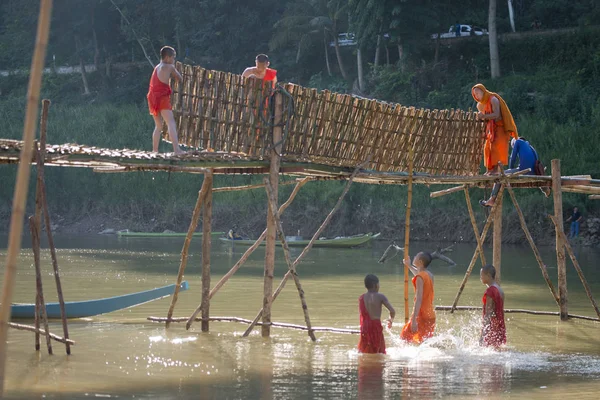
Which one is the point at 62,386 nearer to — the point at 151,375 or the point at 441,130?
the point at 151,375

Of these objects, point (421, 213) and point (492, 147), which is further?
point (421, 213)

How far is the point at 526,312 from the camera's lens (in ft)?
47.3

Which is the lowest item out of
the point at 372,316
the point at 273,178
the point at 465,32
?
the point at 372,316

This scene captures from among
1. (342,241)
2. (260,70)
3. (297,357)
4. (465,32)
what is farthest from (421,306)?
(465,32)

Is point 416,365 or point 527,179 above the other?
point 527,179

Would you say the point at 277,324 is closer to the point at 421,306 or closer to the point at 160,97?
the point at 421,306

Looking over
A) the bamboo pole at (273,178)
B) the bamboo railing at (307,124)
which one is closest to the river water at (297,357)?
the bamboo pole at (273,178)

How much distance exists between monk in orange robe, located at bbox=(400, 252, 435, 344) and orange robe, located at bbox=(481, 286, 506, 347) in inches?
25.4

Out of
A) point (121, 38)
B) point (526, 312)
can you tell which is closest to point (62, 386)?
point (526, 312)

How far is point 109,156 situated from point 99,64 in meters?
42.4

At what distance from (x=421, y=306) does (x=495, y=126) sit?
13.2 feet

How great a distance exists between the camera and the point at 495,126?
1361 centimetres

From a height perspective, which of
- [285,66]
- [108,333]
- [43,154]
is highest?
[285,66]

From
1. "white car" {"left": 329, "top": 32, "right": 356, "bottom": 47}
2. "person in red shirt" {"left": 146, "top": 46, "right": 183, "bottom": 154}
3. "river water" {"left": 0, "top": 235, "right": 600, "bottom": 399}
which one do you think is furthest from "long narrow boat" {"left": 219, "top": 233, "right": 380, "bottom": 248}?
"person in red shirt" {"left": 146, "top": 46, "right": 183, "bottom": 154}
